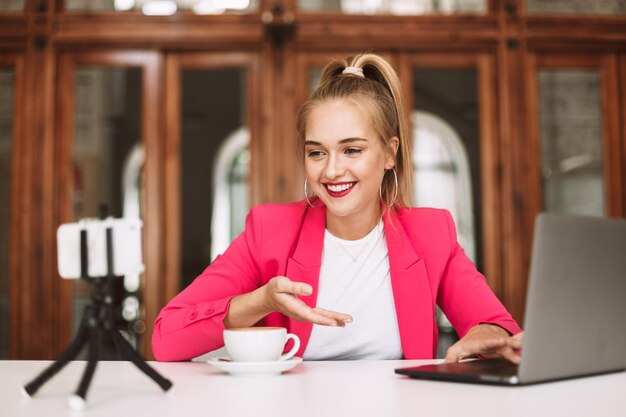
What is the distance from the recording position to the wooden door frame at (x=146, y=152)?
3.77 m

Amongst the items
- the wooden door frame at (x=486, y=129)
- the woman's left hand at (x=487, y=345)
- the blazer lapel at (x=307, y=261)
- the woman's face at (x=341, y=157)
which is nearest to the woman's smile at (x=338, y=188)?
the woman's face at (x=341, y=157)

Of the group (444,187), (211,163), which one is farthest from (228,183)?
(444,187)

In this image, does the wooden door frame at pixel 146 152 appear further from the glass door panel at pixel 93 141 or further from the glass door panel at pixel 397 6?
the glass door panel at pixel 397 6

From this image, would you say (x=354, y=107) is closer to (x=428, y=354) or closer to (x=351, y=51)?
(x=428, y=354)

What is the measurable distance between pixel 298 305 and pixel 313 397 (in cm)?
32

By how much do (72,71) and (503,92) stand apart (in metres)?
2.31

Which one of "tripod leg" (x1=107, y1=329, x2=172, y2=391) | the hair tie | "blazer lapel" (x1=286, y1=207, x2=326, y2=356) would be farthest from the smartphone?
the hair tie

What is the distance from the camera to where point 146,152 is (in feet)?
12.5

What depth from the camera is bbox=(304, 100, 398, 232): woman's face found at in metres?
1.72

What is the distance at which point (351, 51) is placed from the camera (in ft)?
12.7

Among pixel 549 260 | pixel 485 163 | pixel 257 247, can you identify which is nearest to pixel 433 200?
pixel 485 163

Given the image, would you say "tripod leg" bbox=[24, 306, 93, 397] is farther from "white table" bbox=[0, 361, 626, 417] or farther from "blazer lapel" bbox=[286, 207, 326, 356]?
"blazer lapel" bbox=[286, 207, 326, 356]

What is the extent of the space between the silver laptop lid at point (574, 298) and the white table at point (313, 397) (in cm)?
3

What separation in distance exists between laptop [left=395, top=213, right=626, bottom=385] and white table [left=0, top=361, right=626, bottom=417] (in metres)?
0.02
